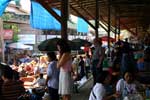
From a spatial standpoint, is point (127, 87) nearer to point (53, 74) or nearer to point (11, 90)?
point (53, 74)

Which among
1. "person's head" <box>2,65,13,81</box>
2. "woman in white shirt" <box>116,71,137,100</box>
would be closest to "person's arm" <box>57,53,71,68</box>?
"person's head" <box>2,65,13,81</box>

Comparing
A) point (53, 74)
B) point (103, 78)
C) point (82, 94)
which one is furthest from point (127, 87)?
point (82, 94)

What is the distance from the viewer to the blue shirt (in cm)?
816

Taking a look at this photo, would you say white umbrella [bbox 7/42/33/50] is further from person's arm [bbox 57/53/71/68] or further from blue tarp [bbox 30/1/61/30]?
person's arm [bbox 57/53/71/68]

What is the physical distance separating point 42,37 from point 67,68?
36.1 meters

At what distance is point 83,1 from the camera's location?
17250 millimetres

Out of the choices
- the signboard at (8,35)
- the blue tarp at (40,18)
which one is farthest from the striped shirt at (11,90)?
the signboard at (8,35)

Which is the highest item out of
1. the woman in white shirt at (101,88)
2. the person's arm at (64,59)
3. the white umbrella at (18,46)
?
the person's arm at (64,59)

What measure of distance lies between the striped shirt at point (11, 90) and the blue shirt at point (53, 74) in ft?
3.95

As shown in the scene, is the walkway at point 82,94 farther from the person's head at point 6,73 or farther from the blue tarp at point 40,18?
the person's head at point 6,73

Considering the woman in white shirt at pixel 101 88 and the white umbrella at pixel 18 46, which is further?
the white umbrella at pixel 18 46

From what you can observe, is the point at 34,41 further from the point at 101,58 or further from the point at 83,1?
the point at 101,58

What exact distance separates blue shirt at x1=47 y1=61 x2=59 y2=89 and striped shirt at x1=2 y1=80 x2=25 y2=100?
47.4 inches

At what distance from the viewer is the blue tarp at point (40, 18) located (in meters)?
14.9
